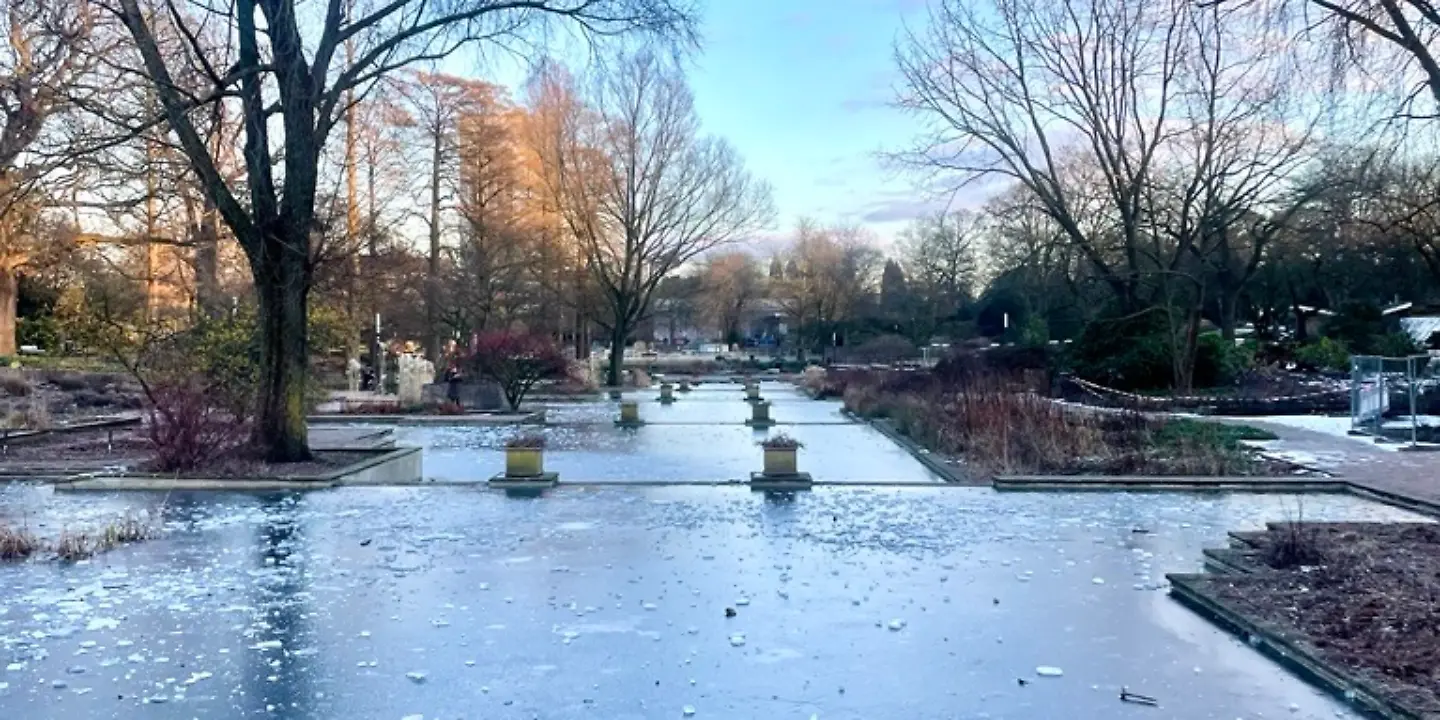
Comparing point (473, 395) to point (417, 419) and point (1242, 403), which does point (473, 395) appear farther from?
point (1242, 403)

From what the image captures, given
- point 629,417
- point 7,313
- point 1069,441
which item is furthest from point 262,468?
point 7,313

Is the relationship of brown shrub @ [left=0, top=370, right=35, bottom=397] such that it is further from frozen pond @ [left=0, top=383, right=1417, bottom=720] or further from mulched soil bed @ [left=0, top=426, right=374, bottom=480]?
frozen pond @ [left=0, top=383, right=1417, bottom=720]

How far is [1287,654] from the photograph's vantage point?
5906 mm

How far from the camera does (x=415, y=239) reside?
41.9m

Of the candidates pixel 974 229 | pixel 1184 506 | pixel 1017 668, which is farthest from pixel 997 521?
pixel 974 229

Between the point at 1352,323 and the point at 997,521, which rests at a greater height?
the point at 1352,323

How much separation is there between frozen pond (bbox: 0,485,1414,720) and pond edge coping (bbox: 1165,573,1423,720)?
106mm

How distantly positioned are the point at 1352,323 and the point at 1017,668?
124ft

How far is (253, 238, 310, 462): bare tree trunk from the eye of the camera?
1453 centimetres

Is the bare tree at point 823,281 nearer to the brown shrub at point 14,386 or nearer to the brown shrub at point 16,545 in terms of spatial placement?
the brown shrub at point 14,386

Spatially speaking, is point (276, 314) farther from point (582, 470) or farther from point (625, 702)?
point (625, 702)

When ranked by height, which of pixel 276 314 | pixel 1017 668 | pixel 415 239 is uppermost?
pixel 415 239

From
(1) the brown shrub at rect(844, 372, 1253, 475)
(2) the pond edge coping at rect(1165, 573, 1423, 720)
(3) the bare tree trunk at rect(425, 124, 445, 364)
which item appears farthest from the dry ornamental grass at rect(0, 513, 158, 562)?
(3) the bare tree trunk at rect(425, 124, 445, 364)

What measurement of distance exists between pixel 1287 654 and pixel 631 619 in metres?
3.61
